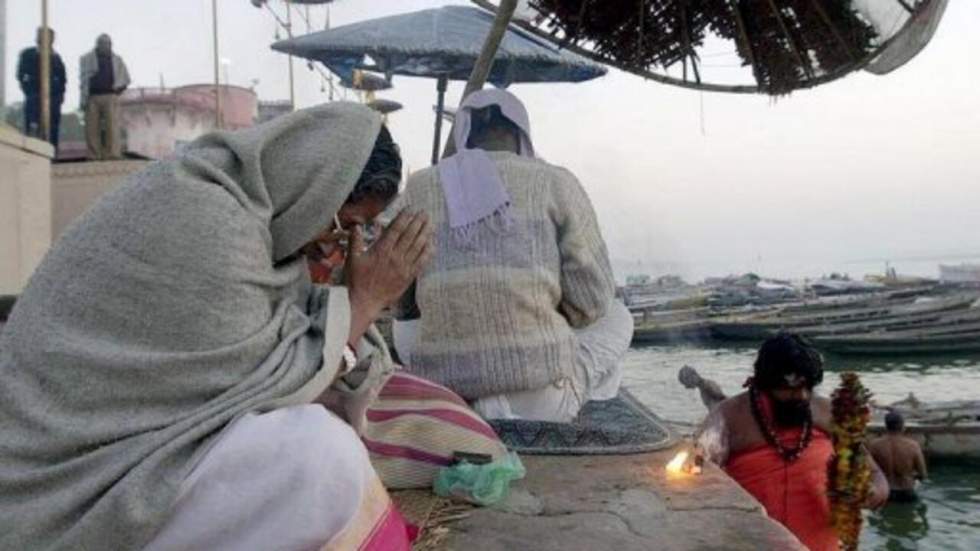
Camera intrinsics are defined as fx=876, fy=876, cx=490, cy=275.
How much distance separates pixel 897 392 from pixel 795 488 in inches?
817

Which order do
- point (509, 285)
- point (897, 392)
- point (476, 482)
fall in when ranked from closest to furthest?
point (476, 482) < point (509, 285) < point (897, 392)

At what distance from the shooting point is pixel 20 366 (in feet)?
5.09

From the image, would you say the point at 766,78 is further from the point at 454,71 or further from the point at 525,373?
the point at 454,71

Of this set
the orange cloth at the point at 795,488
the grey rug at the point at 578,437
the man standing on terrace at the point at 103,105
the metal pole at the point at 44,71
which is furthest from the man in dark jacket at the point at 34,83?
the orange cloth at the point at 795,488

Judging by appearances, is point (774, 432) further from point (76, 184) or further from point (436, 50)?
point (76, 184)

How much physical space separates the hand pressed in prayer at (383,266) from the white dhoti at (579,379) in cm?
132

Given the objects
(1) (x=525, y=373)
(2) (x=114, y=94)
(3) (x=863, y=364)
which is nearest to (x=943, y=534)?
(1) (x=525, y=373)

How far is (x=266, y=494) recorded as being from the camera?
4.98 ft

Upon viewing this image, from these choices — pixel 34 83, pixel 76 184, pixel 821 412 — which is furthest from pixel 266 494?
pixel 34 83

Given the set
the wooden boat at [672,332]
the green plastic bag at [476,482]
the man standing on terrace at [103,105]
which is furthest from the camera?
the wooden boat at [672,332]

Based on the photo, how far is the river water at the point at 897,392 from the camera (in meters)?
11.4

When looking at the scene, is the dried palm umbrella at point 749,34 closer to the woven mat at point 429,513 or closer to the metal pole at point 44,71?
the woven mat at point 429,513

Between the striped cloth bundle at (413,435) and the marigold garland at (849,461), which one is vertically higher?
the striped cloth bundle at (413,435)

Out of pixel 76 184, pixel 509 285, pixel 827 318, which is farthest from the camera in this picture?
pixel 827 318
